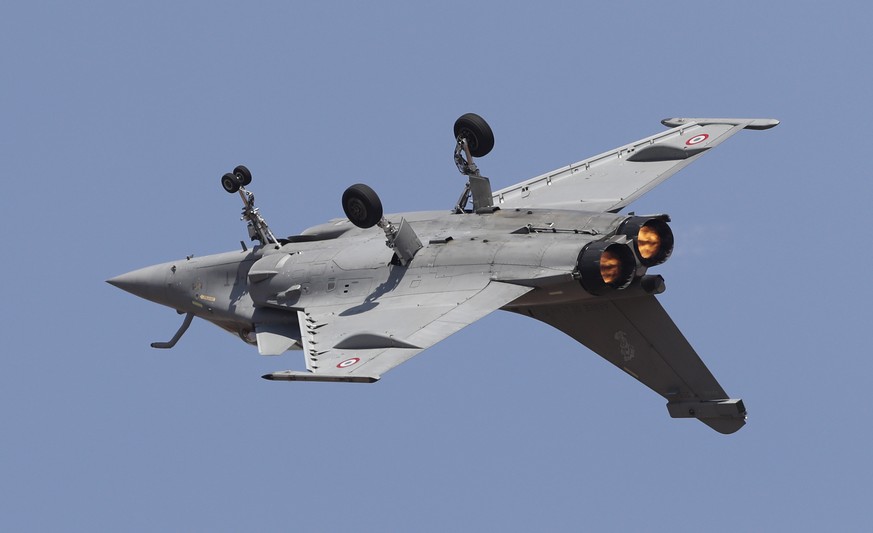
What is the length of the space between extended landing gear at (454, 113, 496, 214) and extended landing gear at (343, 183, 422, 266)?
1.88m

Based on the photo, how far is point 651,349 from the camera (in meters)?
43.1

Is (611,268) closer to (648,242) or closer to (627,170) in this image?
(648,242)

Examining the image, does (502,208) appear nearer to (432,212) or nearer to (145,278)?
(432,212)

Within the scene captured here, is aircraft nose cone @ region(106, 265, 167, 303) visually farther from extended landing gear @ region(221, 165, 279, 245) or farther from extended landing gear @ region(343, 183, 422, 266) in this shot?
extended landing gear @ region(343, 183, 422, 266)

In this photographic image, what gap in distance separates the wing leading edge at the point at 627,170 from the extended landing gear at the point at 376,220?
3.85 m

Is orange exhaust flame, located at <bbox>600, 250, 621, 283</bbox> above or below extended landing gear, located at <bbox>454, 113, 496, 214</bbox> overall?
below

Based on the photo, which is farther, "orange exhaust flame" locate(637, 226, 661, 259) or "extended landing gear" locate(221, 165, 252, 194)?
"extended landing gear" locate(221, 165, 252, 194)

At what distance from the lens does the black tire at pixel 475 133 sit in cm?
4394

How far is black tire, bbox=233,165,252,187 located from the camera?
45.5m

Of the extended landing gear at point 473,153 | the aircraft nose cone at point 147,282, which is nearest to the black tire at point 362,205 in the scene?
the extended landing gear at point 473,153

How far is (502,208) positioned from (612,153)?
162 inches

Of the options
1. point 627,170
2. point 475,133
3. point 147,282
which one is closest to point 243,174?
point 147,282

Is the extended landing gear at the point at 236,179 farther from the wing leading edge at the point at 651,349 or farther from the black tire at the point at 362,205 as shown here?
the wing leading edge at the point at 651,349

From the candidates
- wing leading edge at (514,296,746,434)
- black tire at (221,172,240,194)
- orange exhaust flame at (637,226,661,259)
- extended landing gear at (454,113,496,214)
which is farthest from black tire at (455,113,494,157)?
black tire at (221,172,240,194)
